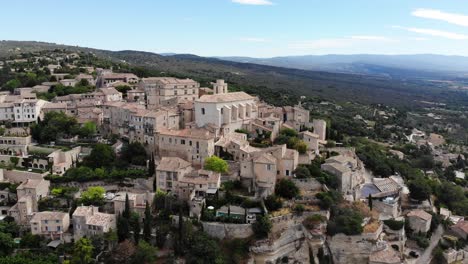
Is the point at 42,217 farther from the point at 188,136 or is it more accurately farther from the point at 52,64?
the point at 52,64

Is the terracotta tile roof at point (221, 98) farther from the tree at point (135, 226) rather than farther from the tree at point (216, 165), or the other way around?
the tree at point (135, 226)

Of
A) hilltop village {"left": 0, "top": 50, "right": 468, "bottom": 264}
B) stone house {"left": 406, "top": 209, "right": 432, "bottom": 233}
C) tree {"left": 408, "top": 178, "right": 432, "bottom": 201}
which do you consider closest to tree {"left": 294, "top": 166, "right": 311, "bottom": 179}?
hilltop village {"left": 0, "top": 50, "right": 468, "bottom": 264}

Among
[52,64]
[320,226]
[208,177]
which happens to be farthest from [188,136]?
[52,64]

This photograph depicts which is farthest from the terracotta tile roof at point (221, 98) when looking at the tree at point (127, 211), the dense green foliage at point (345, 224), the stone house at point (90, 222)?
the dense green foliage at point (345, 224)

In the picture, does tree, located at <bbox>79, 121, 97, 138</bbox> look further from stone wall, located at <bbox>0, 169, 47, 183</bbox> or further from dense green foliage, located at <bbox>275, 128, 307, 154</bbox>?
dense green foliage, located at <bbox>275, 128, 307, 154</bbox>

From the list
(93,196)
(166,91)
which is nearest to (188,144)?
(93,196)

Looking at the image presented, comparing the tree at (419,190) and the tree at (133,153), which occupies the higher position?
the tree at (133,153)
